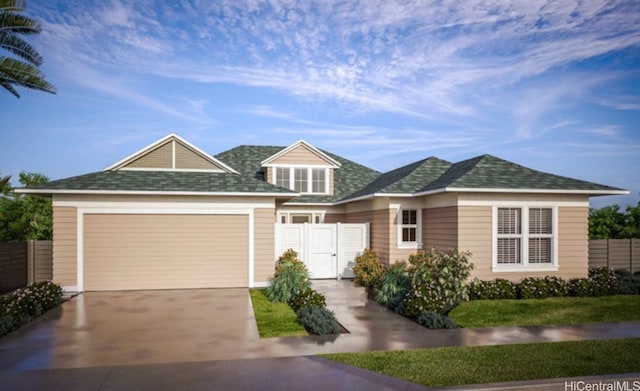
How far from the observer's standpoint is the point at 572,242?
14.0 meters

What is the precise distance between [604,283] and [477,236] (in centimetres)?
423

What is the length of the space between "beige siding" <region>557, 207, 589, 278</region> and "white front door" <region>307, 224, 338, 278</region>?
8017mm

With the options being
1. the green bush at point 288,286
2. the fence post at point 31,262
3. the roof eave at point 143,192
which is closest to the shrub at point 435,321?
the green bush at point 288,286

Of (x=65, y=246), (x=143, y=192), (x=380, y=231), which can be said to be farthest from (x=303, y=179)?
(x=65, y=246)

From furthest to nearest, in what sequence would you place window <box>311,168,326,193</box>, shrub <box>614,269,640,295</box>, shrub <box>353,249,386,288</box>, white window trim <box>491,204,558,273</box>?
window <box>311,168,326,193</box> < shrub <box>353,249,386,288</box> < shrub <box>614,269,640,295</box> < white window trim <box>491,204,558,273</box>

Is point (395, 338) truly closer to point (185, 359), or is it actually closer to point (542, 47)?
point (185, 359)

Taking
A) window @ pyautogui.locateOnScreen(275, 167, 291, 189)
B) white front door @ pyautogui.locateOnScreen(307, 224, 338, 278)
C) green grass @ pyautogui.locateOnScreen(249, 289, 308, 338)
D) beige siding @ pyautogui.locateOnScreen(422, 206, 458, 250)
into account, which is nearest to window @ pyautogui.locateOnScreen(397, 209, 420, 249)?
beige siding @ pyautogui.locateOnScreen(422, 206, 458, 250)

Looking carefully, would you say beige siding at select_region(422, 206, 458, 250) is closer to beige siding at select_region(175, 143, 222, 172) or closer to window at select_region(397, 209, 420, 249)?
window at select_region(397, 209, 420, 249)

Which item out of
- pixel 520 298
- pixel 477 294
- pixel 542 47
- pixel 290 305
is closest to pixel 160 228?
pixel 290 305

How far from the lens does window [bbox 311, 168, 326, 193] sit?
73.2 ft

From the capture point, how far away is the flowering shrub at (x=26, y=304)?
9.27m

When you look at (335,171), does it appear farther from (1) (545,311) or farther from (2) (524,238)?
(1) (545,311)

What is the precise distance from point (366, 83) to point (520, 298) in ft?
39.1

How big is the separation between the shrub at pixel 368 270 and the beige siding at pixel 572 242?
5.83 metres
